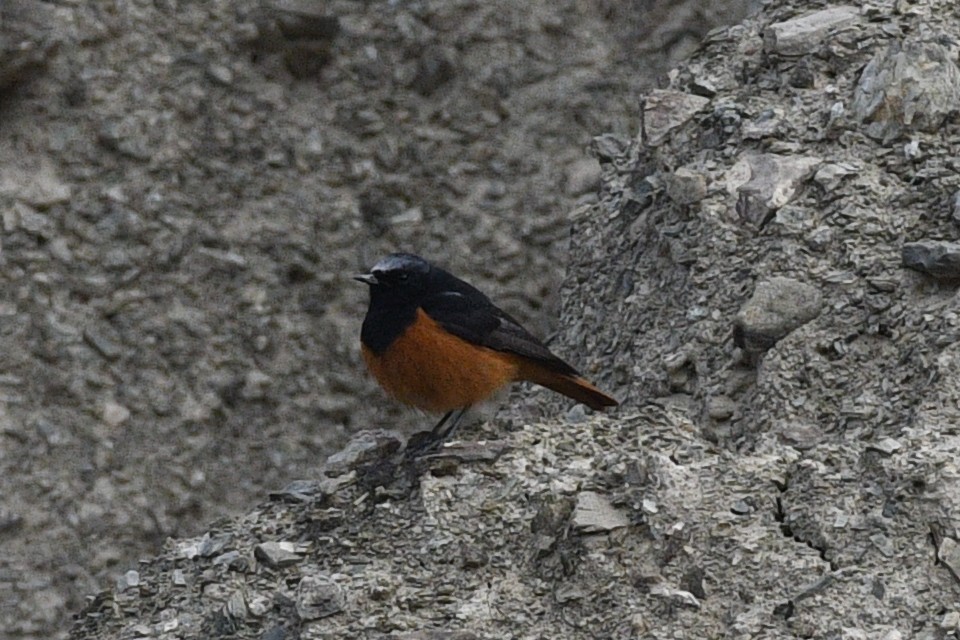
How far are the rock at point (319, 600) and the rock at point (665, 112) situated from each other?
2.18 m

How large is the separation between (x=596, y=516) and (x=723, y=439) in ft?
2.31

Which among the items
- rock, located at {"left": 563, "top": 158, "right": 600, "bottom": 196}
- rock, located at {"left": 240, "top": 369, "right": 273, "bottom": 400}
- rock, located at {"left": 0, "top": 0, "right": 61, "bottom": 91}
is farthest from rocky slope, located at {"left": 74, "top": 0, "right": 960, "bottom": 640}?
rock, located at {"left": 0, "top": 0, "right": 61, "bottom": 91}

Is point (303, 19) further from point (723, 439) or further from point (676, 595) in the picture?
point (676, 595)

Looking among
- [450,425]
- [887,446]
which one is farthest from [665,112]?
[887,446]

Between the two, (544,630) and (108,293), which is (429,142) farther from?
(544,630)

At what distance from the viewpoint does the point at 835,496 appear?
4516 mm

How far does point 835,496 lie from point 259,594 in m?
1.48

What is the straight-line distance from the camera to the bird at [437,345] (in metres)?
6.16

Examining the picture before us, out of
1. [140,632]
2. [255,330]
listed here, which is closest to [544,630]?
[140,632]

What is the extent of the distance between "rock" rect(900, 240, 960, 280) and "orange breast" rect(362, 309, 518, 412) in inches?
60.4

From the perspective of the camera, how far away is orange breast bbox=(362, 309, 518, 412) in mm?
6152

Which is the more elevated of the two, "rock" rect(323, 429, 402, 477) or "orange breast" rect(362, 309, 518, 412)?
"rock" rect(323, 429, 402, 477)

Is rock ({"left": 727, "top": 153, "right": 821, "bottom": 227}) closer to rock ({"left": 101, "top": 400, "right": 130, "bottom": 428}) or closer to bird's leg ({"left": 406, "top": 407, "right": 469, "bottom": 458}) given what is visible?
bird's leg ({"left": 406, "top": 407, "right": 469, "bottom": 458})

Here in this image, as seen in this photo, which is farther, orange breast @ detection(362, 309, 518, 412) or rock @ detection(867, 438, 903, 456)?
orange breast @ detection(362, 309, 518, 412)
